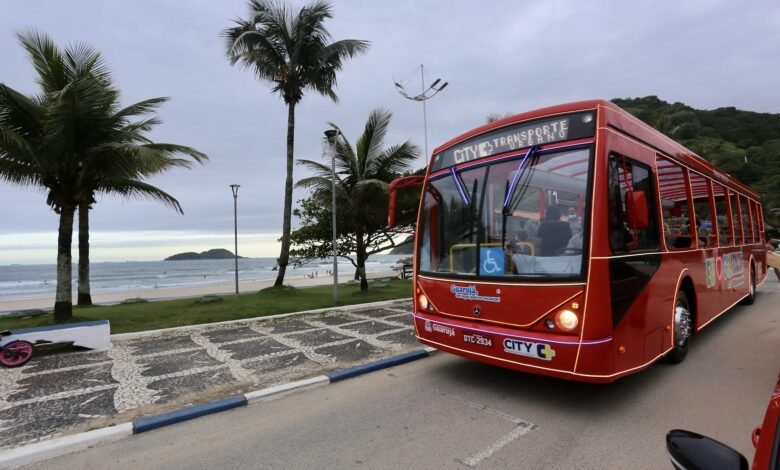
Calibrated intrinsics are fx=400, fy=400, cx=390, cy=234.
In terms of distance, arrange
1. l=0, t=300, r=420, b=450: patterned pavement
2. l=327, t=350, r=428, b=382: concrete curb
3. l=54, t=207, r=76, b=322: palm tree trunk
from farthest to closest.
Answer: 1. l=54, t=207, r=76, b=322: palm tree trunk
2. l=327, t=350, r=428, b=382: concrete curb
3. l=0, t=300, r=420, b=450: patterned pavement

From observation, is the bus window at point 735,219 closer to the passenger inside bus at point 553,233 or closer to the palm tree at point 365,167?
the passenger inside bus at point 553,233

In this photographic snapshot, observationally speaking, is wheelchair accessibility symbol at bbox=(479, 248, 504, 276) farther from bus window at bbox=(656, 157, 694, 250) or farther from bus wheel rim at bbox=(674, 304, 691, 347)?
bus wheel rim at bbox=(674, 304, 691, 347)

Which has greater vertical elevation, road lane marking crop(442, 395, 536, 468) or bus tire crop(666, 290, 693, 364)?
bus tire crop(666, 290, 693, 364)

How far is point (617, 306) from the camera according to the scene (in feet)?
11.7

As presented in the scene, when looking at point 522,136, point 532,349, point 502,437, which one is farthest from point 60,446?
point 522,136

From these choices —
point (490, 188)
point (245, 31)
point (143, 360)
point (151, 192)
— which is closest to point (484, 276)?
point (490, 188)

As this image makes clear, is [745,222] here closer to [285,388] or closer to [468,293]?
[468,293]

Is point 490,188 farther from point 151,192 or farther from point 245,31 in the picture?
point 245,31

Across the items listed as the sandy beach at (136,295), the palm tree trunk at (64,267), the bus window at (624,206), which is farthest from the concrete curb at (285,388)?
the sandy beach at (136,295)

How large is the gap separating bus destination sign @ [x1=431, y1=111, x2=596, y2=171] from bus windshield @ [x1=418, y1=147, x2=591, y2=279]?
0.13 metres

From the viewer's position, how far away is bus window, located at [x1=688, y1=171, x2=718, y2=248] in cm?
566

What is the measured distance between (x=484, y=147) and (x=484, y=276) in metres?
1.44

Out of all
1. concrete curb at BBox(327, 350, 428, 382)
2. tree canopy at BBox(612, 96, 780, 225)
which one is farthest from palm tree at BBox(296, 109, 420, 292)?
tree canopy at BBox(612, 96, 780, 225)

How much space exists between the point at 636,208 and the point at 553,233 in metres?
0.74
